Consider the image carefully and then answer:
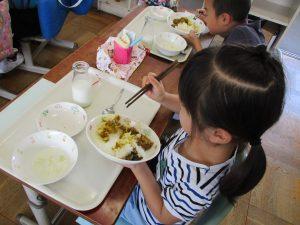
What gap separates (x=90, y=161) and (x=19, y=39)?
4.41 ft

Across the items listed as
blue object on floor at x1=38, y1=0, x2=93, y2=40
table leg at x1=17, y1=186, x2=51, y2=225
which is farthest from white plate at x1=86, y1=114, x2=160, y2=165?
blue object on floor at x1=38, y1=0, x2=93, y2=40

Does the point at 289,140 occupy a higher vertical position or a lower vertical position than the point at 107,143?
lower

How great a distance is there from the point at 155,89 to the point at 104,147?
0.94 ft

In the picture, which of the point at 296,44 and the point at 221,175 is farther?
the point at 296,44

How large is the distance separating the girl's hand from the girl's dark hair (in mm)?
267

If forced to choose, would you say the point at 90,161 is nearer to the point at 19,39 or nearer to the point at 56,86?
the point at 56,86

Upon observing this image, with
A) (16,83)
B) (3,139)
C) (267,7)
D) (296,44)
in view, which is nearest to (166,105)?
(3,139)

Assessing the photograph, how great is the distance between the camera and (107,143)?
80 centimetres

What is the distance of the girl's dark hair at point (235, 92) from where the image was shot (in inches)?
21.9

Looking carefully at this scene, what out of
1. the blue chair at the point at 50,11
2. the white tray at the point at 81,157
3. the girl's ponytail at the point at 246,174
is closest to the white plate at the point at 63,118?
the white tray at the point at 81,157

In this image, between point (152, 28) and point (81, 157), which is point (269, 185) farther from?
point (81, 157)


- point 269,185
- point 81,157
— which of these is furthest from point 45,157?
point 269,185

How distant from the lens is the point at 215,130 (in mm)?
640

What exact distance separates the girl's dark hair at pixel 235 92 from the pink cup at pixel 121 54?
0.46 m
